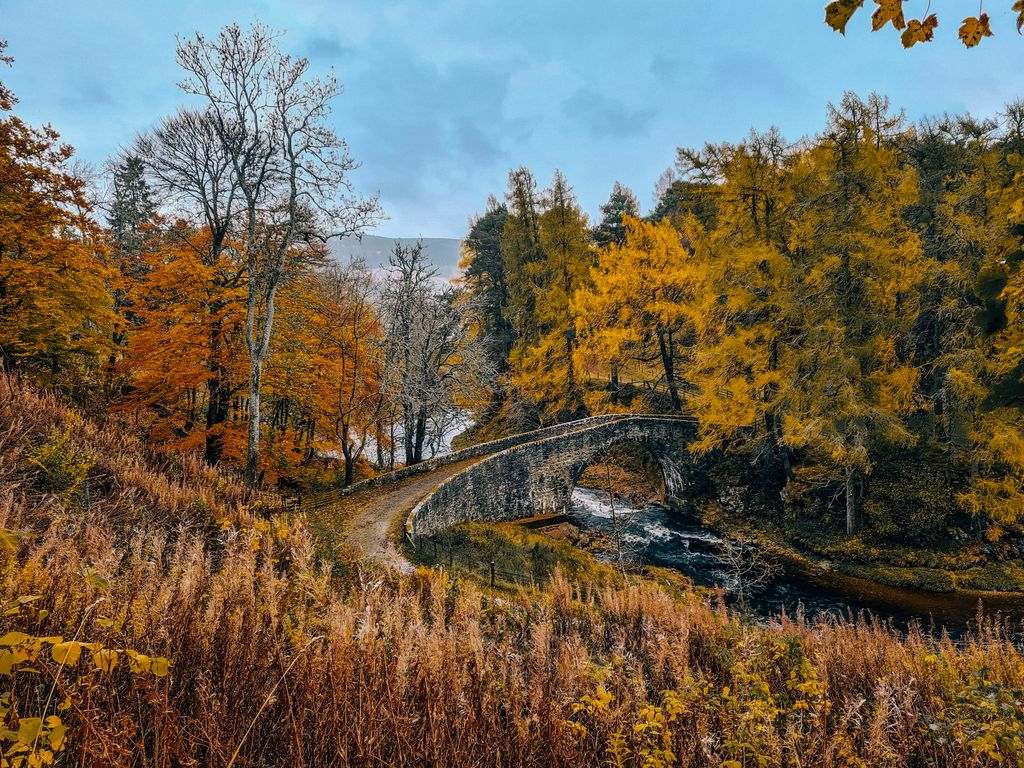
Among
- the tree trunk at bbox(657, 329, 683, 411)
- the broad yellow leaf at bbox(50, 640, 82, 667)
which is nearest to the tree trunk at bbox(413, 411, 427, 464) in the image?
the tree trunk at bbox(657, 329, 683, 411)

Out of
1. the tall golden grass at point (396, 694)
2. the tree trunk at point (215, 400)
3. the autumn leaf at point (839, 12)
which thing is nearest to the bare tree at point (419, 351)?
the tree trunk at point (215, 400)

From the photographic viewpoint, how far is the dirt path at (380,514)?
1073 cm

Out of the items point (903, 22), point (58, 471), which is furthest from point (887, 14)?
point (58, 471)

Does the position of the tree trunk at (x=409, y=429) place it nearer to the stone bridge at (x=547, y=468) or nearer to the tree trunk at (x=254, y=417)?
the stone bridge at (x=547, y=468)

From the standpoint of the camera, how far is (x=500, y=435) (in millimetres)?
29312

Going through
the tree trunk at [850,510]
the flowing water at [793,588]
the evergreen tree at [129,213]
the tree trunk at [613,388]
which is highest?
the evergreen tree at [129,213]

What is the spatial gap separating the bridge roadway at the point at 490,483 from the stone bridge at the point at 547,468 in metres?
0.03

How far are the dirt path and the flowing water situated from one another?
7.50m

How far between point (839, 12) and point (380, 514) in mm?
13417

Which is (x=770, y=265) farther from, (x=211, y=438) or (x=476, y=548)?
(x=211, y=438)

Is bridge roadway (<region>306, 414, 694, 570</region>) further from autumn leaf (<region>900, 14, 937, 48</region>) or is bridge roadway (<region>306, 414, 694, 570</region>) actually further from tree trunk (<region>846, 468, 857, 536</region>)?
autumn leaf (<region>900, 14, 937, 48</region>)

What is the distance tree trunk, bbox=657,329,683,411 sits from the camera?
75.5 feet

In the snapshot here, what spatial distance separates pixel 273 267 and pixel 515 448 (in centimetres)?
1056

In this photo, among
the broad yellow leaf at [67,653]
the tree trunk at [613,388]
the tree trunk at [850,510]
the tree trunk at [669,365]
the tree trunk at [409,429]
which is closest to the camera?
the broad yellow leaf at [67,653]
